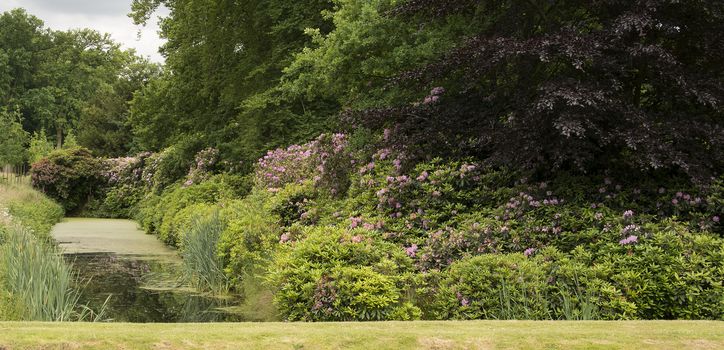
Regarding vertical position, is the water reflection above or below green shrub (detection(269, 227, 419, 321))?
below

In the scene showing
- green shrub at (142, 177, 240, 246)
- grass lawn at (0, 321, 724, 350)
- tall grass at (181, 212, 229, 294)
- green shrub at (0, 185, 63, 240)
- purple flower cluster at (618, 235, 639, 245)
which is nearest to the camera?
grass lawn at (0, 321, 724, 350)

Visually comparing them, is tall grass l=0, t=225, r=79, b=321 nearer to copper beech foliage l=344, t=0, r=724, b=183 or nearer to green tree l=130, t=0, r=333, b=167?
copper beech foliage l=344, t=0, r=724, b=183

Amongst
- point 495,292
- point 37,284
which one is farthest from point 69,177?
point 495,292

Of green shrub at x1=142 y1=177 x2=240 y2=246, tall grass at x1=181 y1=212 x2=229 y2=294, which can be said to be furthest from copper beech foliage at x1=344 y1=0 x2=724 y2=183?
green shrub at x1=142 y1=177 x2=240 y2=246

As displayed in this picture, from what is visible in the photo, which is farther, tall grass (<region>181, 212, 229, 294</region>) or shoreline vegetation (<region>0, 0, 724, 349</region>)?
tall grass (<region>181, 212, 229, 294</region>)

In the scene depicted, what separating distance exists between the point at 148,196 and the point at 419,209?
18887mm

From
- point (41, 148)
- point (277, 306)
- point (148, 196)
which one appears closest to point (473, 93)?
point (277, 306)

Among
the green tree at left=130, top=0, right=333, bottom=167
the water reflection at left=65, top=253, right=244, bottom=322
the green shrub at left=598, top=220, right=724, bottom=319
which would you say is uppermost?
the green tree at left=130, top=0, right=333, bottom=167

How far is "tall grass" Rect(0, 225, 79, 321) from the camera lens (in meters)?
6.71

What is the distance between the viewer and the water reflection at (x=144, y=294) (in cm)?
875

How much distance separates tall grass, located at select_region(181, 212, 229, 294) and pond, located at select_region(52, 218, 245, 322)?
Answer: 252 millimetres

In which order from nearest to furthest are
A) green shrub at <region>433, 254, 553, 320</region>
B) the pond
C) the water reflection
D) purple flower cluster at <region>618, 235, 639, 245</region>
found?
green shrub at <region>433, 254, 553, 320</region> → purple flower cluster at <region>618, 235, 639, 245</region> → the water reflection → the pond

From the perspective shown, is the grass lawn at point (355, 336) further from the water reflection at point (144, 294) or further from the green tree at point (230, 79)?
the green tree at point (230, 79)

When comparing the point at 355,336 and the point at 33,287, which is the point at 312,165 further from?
the point at 355,336
